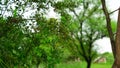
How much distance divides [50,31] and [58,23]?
1.18ft

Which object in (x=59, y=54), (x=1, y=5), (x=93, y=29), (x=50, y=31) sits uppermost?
(x=1, y=5)

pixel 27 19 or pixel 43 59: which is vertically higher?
pixel 27 19

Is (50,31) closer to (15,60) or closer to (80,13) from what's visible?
(15,60)

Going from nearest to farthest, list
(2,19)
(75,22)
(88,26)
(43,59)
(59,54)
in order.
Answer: (2,19)
(43,59)
(59,54)
(75,22)
(88,26)

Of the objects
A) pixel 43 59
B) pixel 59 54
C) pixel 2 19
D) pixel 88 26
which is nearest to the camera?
pixel 2 19

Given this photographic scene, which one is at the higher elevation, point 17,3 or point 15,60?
point 17,3

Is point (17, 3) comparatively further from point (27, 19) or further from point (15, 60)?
point (15, 60)

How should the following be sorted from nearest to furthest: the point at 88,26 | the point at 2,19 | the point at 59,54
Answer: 1. the point at 2,19
2. the point at 59,54
3. the point at 88,26

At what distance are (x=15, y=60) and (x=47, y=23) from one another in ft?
5.08

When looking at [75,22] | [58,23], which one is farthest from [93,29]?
[58,23]

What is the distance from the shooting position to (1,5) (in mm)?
11477

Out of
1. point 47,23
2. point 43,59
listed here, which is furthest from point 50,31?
point 43,59

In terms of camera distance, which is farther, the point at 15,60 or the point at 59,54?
the point at 59,54

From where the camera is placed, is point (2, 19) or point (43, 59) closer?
point (2, 19)
